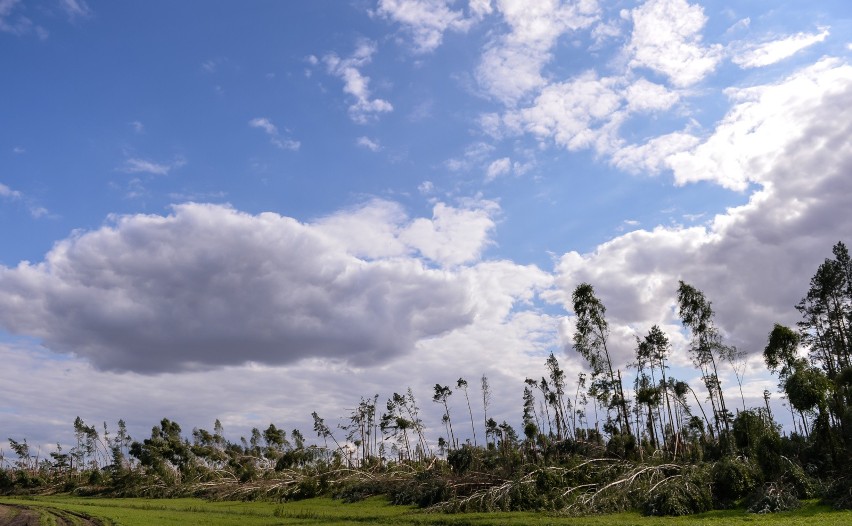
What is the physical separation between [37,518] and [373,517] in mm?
23977

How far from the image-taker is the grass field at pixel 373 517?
1109 inches

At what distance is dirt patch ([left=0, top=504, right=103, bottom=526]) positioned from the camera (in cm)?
3966

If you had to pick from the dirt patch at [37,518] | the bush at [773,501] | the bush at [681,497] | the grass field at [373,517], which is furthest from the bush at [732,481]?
the dirt patch at [37,518]

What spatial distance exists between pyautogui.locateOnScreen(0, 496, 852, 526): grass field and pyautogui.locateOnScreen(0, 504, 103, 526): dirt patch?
106 cm

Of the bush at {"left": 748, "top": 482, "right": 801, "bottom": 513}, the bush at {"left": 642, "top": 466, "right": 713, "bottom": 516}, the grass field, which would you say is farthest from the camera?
the bush at {"left": 642, "top": 466, "right": 713, "bottom": 516}

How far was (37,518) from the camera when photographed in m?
42.9

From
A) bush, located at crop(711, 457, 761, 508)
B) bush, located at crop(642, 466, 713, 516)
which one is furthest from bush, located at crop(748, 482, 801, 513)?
bush, located at crop(642, 466, 713, 516)

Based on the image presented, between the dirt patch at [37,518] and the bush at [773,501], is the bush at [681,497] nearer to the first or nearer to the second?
the bush at [773,501]

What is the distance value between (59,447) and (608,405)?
98175 mm

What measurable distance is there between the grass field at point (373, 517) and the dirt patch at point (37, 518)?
3.49 feet

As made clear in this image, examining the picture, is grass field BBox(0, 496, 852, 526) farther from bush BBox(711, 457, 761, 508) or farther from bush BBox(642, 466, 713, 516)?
bush BBox(711, 457, 761, 508)

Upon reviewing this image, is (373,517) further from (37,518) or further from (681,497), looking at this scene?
(37,518)

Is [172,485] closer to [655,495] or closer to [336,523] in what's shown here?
[336,523]

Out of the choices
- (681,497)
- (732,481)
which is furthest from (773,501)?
(681,497)
